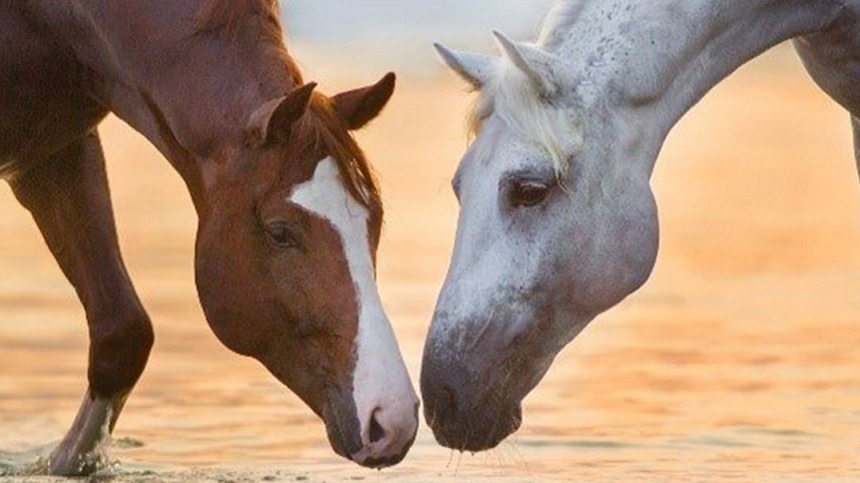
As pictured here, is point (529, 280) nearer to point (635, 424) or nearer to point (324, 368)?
point (324, 368)

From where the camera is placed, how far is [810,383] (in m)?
11.2

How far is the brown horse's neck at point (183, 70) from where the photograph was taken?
7.32m

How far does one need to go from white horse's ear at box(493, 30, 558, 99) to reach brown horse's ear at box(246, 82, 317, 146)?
0.60 meters

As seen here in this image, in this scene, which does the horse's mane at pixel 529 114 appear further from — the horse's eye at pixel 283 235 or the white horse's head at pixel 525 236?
the horse's eye at pixel 283 235

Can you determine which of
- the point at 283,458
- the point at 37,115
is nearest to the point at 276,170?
the point at 37,115

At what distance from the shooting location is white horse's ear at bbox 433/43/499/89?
683cm

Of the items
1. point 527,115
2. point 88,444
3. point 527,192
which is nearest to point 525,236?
point 527,192

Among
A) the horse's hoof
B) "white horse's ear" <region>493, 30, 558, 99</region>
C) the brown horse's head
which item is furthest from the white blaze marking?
the horse's hoof

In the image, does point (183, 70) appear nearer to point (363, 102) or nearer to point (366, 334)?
point (363, 102)

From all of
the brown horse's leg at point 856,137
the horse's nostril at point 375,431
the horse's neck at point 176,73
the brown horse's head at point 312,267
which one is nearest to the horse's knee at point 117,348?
the horse's neck at point 176,73

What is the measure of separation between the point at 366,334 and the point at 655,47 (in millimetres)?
1153

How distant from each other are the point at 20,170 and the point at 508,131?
2.23 metres

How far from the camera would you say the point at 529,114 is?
6.72 m

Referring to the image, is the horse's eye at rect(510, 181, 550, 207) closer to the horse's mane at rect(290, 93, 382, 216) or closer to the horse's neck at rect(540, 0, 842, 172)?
the horse's neck at rect(540, 0, 842, 172)
